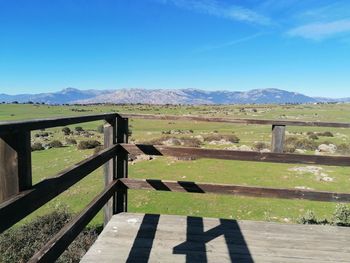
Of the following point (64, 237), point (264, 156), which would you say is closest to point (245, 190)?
point (264, 156)

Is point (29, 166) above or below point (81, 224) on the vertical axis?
above

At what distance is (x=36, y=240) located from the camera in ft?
23.9

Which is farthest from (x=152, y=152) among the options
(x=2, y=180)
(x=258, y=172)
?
(x=258, y=172)

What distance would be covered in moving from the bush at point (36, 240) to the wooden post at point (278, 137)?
142 inches

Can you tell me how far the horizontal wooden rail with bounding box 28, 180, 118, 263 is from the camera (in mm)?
2454

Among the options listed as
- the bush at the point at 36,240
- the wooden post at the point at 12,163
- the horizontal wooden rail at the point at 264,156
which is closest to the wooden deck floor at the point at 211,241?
the horizontal wooden rail at the point at 264,156

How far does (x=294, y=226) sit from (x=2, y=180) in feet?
12.3

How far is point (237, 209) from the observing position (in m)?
10.7

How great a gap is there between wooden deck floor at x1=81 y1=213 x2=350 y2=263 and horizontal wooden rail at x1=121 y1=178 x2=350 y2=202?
42cm

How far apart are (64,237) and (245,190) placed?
2.45 metres

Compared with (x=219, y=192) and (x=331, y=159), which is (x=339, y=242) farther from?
(x=219, y=192)

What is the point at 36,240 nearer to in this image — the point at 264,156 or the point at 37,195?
the point at 264,156

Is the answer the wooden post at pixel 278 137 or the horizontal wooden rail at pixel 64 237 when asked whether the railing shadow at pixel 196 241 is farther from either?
the wooden post at pixel 278 137

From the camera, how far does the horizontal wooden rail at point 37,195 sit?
1.98 meters
